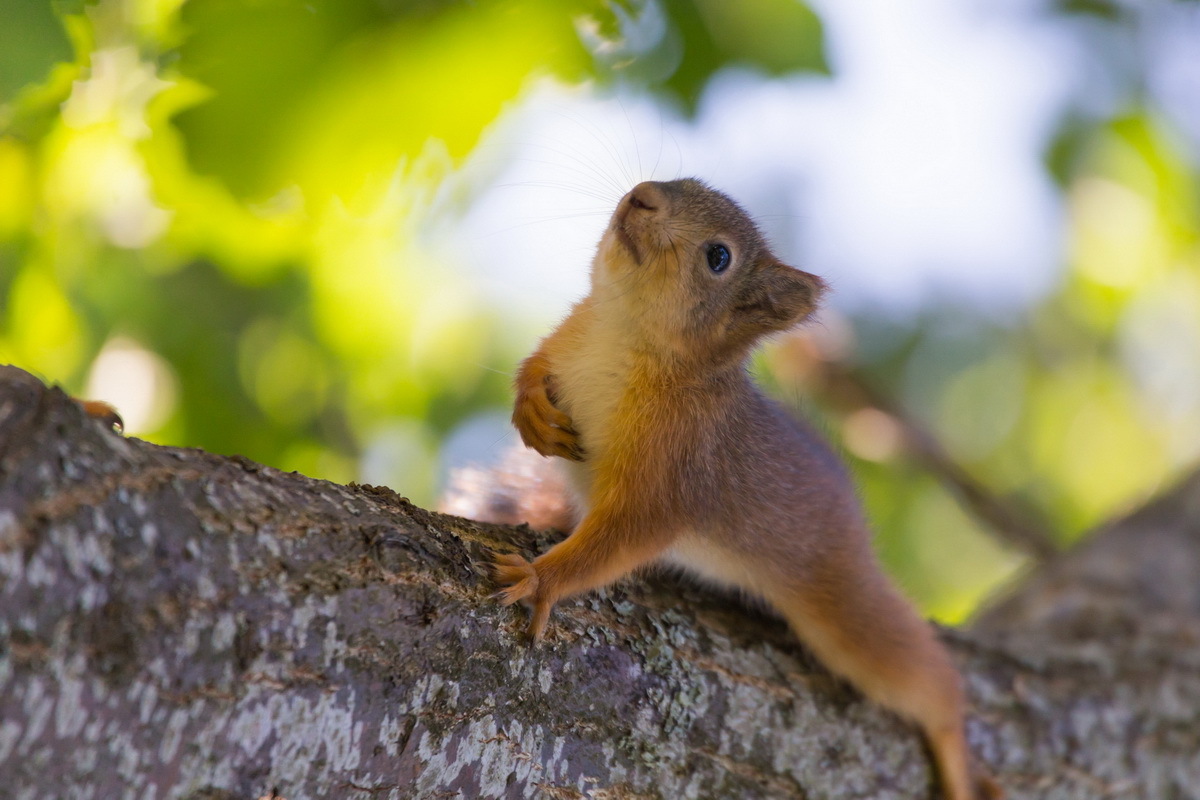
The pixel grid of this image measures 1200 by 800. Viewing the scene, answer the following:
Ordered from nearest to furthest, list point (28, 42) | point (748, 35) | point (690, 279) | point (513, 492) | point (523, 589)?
point (28, 42), point (523, 589), point (748, 35), point (690, 279), point (513, 492)

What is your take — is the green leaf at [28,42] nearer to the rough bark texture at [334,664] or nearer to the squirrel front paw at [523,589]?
the rough bark texture at [334,664]

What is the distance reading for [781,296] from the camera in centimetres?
351

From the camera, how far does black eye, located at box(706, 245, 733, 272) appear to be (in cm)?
349

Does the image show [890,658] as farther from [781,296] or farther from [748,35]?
[748,35]

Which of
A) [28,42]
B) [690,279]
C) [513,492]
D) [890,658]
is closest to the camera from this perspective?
[28,42]

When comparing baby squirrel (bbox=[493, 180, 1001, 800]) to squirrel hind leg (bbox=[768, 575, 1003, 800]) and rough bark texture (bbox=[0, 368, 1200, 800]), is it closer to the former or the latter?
squirrel hind leg (bbox=[768, 575, 1003, 800])

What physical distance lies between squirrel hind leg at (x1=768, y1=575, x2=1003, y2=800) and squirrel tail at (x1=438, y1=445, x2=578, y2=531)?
915mm

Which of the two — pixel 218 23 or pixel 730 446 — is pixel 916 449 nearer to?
pixel 730 446

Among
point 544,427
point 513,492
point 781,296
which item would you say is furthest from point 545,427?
point 781,296

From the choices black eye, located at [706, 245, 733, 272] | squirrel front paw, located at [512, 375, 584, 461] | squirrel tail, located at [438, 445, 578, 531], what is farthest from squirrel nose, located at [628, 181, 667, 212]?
Answer: squirrel tail, located at [438, 445, 578, 531]

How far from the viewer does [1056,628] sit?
179 inches

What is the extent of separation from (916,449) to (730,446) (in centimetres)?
245

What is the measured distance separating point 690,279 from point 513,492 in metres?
1.08

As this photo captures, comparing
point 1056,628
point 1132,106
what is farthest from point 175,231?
point 1132,106
